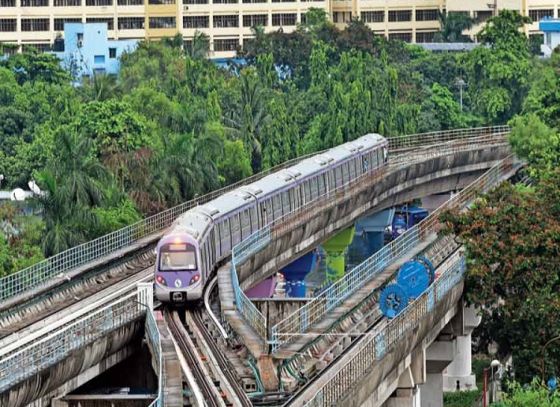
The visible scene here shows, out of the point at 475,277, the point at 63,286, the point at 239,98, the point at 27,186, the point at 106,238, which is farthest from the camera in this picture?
the point at 239,98

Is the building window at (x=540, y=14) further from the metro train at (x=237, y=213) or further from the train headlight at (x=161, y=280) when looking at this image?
the train headlight at (x=161, y=280)

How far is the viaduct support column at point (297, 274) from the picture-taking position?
8369cm

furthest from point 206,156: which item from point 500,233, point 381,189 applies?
point 500,233

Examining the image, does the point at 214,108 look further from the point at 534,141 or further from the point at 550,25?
the point at 550,25

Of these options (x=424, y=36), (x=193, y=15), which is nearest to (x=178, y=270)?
(x=193, y=15)

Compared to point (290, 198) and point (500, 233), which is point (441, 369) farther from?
point (290, 198)

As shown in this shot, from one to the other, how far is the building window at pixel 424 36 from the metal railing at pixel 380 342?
96746 mm

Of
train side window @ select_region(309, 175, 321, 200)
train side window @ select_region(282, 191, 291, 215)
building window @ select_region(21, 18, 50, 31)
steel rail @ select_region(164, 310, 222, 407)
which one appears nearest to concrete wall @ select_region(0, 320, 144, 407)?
steel rail @ select_region(164, 310, 222, 407)

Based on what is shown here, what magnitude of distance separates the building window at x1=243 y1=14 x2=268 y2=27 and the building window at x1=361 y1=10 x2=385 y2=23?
818cm

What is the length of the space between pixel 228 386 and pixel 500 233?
71.1ft

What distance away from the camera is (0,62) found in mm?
124375

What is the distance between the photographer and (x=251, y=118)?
10875cm

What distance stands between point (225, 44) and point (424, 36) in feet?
54.9

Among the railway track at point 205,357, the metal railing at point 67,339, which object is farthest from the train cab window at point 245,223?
the metal railing at point 67,339
